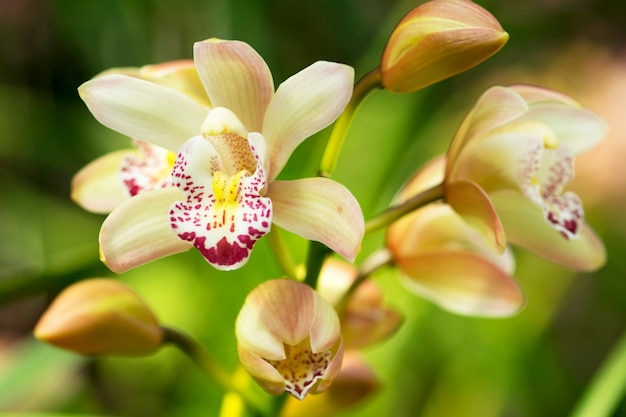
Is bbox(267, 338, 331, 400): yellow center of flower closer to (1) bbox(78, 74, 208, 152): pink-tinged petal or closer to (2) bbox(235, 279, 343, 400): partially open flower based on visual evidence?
(2) bbox(235, 279, 343, 400): partially open flower

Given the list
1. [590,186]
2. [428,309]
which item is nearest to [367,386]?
[428,309]

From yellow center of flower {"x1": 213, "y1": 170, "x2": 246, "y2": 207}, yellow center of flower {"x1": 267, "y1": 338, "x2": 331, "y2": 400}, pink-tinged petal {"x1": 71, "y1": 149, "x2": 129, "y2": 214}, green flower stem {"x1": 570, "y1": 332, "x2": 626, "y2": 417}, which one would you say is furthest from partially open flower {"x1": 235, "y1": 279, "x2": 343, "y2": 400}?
green flower stem {"x1": 570, "y1": 332, "x2": 626, "y2": 417}

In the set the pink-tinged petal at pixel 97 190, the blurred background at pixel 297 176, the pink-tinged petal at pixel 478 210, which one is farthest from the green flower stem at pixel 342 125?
the blurred background at pixel 297 176

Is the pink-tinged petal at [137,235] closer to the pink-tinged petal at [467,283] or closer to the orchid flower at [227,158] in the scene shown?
the orchid flower at [227,158]

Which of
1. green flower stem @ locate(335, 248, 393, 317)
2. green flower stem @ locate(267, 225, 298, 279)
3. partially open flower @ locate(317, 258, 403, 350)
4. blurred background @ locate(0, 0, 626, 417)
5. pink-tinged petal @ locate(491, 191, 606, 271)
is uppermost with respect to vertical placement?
pink-tinged petal @ locate(491, 191, 606, 271)

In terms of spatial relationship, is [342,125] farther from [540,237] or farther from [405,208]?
[540,237]

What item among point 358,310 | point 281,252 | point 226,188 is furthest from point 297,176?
point 226,188
